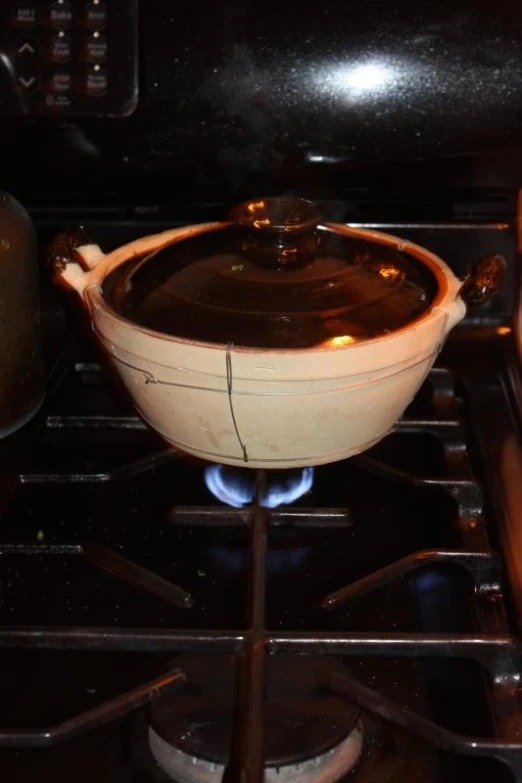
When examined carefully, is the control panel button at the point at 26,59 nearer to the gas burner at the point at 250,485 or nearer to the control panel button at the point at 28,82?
the control panel button at the point at 28,82

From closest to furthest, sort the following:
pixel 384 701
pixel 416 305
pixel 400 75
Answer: pixel 384 701 → pixel 416 305 → pixel 400 75

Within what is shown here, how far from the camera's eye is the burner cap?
411 mm

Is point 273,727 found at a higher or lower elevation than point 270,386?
lower

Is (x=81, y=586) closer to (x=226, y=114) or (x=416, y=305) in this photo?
(x=416, y=305)

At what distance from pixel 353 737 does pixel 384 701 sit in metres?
0.04

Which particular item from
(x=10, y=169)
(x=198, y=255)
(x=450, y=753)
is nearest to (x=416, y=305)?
(x=198, y=255)

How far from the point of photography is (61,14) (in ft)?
2.07

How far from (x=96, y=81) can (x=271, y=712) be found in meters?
0.45

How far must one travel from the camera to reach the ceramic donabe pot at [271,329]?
0.46 meters

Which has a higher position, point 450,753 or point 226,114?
point 226,114

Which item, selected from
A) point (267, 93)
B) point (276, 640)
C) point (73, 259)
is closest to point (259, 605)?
point (276, 640)

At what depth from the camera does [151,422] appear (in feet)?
1.78

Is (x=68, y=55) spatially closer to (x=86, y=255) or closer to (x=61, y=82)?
(x=61, y=82)

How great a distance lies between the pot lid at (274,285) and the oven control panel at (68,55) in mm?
156
